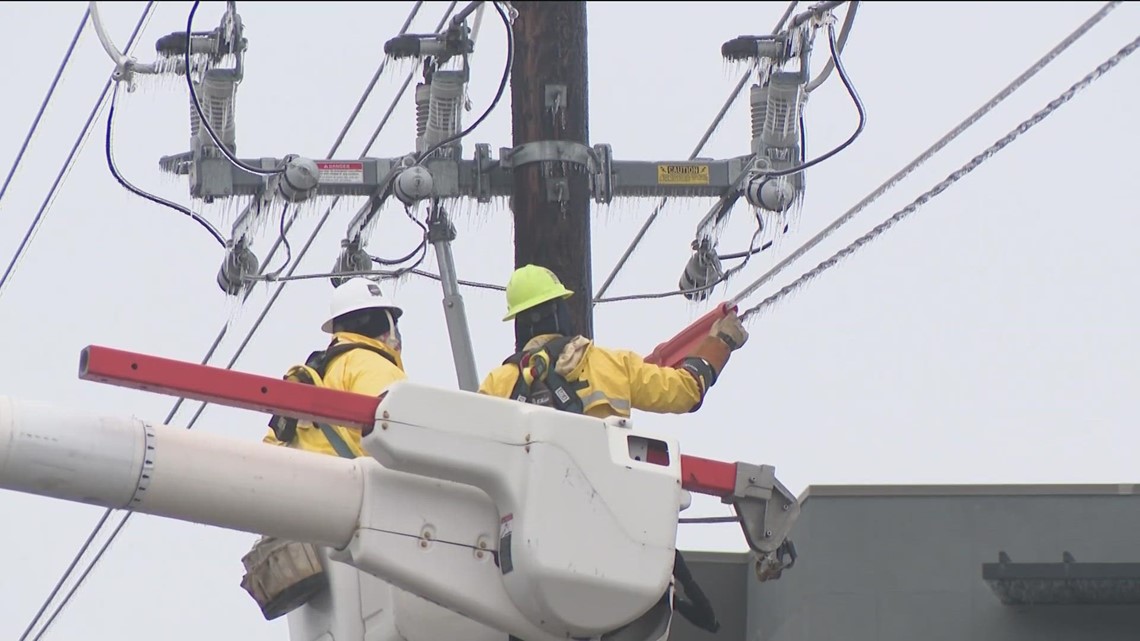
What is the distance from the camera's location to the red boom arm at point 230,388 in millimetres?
8469

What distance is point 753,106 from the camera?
12695mm

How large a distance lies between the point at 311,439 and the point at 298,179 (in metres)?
2.95

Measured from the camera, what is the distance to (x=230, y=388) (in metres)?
8.70

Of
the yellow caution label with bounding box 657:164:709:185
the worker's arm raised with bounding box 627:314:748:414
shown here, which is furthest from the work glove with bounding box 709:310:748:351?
the yellow caution label with bounding box 657:164:709:185

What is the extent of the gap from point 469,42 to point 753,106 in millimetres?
1528

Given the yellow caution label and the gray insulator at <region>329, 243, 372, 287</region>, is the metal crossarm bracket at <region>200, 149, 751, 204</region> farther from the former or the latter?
the gray insulator at <region>329, 243, 372, 287</region>

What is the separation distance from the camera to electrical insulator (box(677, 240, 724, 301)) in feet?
42.0

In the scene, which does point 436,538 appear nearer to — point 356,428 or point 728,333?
point 356,428

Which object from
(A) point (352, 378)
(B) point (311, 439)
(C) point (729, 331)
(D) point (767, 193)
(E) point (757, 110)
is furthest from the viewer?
(E) point (757, 110)

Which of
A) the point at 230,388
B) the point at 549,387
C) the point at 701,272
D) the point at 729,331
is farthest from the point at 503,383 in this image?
the point at 701,272

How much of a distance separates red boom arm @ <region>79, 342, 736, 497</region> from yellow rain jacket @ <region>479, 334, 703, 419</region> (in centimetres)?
122

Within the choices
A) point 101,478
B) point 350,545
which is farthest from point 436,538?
point 101,478

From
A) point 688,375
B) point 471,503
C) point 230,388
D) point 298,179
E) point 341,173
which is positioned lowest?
point 471,503

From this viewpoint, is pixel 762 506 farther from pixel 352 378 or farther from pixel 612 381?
pixel 352 378
